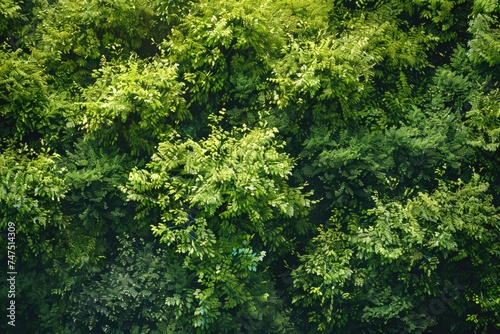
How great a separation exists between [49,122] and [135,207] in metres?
2.20

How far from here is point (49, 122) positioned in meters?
11.1

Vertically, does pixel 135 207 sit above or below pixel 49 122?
below

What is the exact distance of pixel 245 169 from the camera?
394 inches

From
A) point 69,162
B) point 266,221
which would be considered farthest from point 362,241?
point 69,162

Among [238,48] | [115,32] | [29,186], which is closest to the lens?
[29,186]

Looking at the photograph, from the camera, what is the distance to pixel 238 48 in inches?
430

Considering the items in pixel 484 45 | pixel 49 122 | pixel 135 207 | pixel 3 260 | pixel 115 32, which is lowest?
pixel 3 260

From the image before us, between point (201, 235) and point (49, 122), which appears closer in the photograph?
point (201, 235)

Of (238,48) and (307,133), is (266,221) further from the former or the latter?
(238,48)

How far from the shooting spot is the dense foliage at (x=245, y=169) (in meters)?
10.4

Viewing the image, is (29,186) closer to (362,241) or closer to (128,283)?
(128,283)

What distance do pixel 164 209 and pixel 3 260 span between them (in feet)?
10.4

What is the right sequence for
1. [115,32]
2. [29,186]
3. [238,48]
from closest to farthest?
1. [29,186]
2. [238,48]
3. [115,32]

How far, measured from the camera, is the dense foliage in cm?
1043
